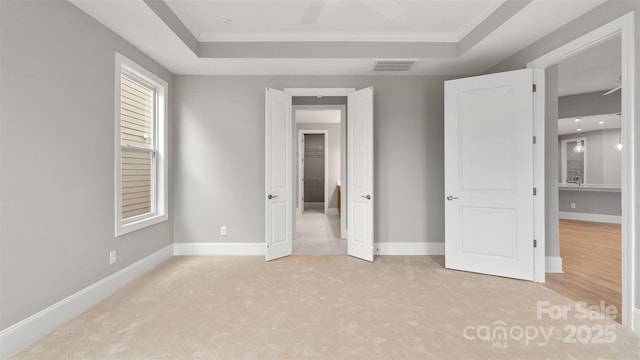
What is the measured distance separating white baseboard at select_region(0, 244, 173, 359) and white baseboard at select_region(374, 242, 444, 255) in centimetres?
299

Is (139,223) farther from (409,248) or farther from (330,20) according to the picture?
(409,248)

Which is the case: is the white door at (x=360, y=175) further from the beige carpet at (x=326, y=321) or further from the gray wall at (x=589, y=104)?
the gray wall at (x=589, y=104)

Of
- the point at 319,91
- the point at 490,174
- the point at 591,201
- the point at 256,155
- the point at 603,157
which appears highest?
the point at 319,91

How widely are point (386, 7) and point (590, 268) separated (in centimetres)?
382

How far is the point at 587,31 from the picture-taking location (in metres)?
2.51

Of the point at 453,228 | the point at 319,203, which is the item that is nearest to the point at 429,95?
the point at 453,228

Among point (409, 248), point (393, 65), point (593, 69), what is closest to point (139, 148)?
point (393, 65)

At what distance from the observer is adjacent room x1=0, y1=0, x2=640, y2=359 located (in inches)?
78.1

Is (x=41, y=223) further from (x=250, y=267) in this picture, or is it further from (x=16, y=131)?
(x=250, y=267)

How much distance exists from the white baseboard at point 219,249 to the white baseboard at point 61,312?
0.70 metres

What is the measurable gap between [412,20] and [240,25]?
6.08 feet

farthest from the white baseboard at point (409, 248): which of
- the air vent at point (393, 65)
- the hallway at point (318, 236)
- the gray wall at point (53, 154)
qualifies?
the gray wall at point (53, 154)

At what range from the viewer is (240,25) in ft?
10.2

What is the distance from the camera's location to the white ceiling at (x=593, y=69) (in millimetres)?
3791
